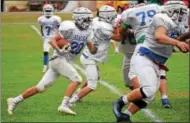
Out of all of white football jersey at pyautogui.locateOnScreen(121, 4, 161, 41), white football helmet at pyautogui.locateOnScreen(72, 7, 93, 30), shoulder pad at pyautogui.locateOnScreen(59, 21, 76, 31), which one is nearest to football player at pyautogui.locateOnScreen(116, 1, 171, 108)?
white football jersey at pyautogui.locateOnScreen(121, 4, 161, 41)

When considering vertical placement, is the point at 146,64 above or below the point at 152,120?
above

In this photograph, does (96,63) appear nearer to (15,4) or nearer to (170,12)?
(170,12)

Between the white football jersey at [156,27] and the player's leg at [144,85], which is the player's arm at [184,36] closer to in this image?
the white football jersey at [156,27]

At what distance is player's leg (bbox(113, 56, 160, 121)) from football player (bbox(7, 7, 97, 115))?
128cm

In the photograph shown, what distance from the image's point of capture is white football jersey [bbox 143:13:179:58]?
7.84 m

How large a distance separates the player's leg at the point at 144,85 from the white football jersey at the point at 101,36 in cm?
189

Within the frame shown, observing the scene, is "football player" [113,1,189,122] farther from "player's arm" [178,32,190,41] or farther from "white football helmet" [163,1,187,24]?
"player's arm" [178,32,190,41]

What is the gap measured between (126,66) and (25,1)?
4039cm

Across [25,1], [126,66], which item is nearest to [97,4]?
[25,1]

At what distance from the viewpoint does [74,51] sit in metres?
9.55

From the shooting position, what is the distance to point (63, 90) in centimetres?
1225

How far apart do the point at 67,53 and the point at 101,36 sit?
914mm

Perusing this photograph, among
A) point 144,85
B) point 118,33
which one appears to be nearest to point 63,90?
point 118,33

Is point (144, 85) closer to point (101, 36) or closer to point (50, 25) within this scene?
point (101, 36)
